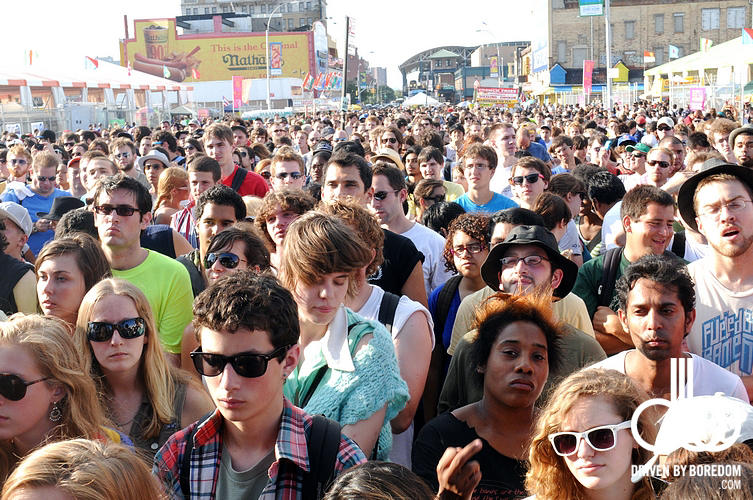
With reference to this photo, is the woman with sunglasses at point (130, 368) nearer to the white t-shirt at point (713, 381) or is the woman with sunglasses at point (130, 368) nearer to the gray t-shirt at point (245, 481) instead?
the gray t-shirt at point (245, 481)

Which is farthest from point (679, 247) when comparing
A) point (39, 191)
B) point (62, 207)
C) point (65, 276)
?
point (39, 191)

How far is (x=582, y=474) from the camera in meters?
2.39

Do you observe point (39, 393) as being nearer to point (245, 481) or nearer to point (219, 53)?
point (245, 481)

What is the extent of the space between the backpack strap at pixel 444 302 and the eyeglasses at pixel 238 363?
2.13 meters

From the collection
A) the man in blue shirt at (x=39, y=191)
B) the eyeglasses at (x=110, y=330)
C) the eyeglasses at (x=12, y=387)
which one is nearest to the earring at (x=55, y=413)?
Answer: the eyeglasses at (x=12, y=387)

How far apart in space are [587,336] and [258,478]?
1.82m

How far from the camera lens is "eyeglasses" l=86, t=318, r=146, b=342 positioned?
3.38 m

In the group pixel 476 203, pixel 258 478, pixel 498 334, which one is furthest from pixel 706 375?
pixel 476 203

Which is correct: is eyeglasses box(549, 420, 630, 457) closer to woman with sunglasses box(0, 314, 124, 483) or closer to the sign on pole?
woman with sunglasses box(0, 314, 124, 483)

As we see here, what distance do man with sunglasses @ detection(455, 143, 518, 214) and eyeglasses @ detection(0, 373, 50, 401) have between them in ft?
15.6

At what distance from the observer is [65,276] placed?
13.6ft

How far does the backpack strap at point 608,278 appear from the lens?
14.6 feet

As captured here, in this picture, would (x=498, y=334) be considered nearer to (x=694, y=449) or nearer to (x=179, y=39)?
(x=694, y=449)

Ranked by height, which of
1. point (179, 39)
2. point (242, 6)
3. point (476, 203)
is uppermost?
point (242, 6)
